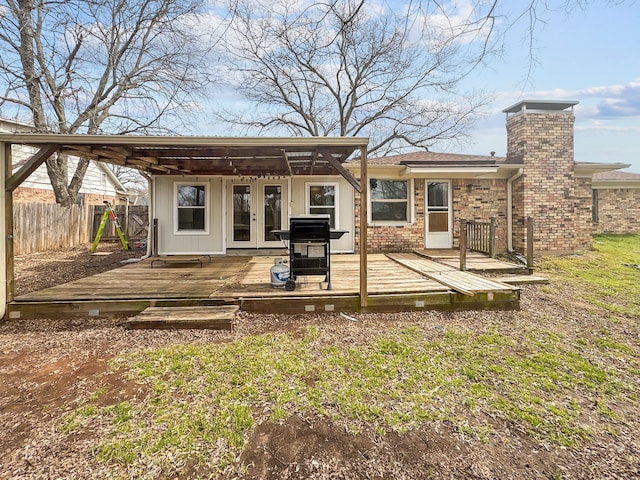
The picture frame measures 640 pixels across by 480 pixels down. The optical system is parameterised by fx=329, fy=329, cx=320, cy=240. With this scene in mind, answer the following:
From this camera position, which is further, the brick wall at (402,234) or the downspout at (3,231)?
the brick wall at (402,234)

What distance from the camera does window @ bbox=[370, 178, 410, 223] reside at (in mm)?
10062

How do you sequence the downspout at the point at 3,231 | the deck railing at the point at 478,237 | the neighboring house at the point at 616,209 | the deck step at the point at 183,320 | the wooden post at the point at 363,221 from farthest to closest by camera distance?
1. the neighboring house at the point at 616,209
2. the deck railing at the point at 478,237
3. the wooden post at the point at 363,221
4. the downspout at the point at 3,231
5. the deck step at the point at 183,320

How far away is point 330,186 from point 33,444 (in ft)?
27.6

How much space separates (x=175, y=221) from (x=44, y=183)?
34.9ft

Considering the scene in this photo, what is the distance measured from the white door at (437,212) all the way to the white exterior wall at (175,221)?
20.3ft

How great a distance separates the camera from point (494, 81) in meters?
3.86

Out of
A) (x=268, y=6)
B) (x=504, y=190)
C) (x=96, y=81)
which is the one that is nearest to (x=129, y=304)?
(x=268, y=6)

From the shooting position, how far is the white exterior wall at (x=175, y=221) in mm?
9305

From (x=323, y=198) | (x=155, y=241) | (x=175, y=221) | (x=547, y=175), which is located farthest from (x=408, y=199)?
(x=155, y=241)

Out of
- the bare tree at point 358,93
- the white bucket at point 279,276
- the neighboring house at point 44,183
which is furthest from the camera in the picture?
the bare tree at point 358,93

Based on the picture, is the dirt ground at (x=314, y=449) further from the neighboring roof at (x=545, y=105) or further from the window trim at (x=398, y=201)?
the neighboring roof at (x=545, y=105)

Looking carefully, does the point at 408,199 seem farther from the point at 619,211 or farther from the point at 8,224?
the point at 619,211

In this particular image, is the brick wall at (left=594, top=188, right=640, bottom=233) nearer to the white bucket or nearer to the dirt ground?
the white bucket

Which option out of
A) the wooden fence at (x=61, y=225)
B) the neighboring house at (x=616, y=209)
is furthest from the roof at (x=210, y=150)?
the neighboring house at (x=616, y=209)
